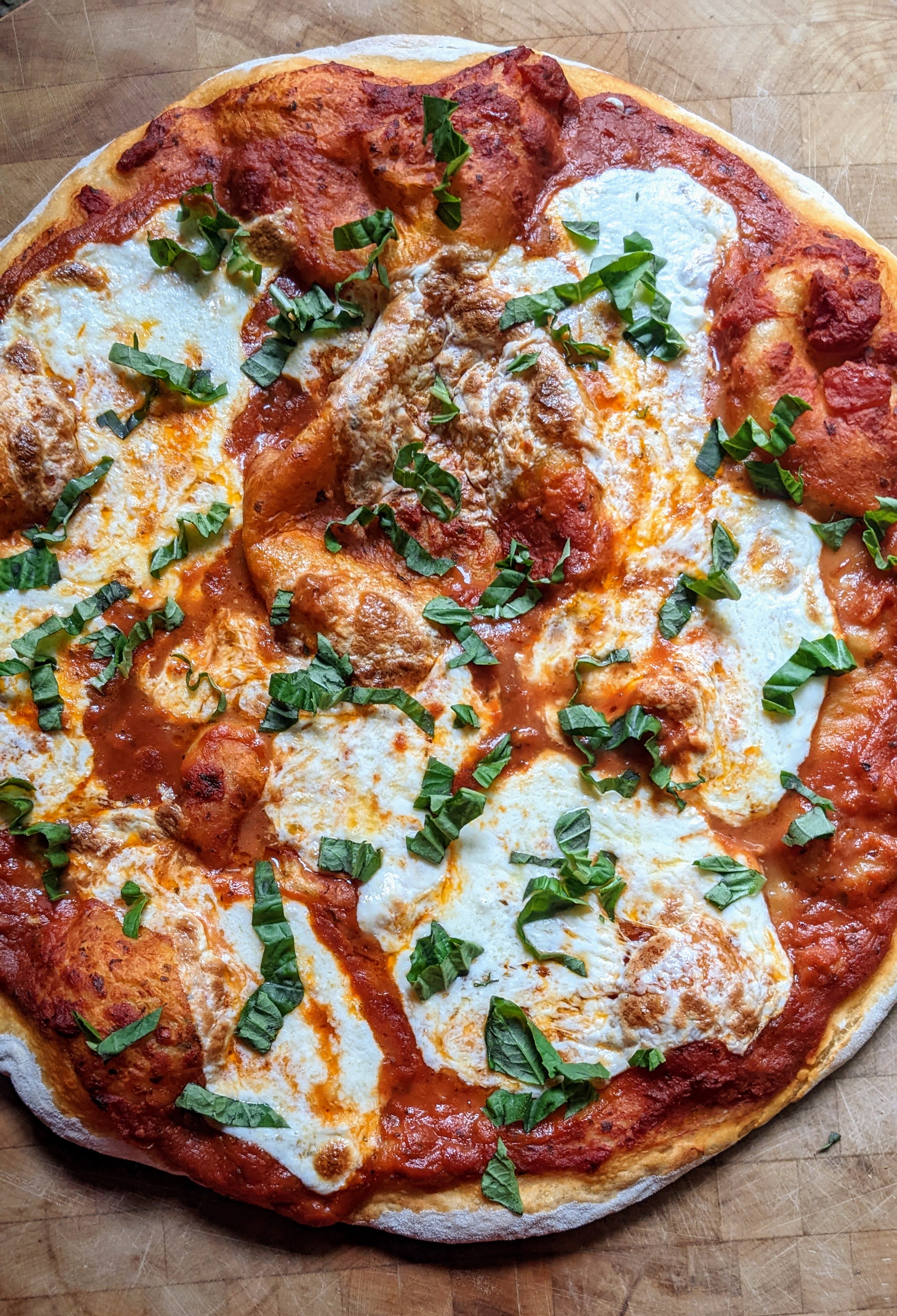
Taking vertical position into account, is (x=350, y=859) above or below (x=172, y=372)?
below

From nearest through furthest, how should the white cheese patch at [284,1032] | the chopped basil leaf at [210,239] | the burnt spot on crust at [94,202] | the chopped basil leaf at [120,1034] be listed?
the chopped basil leaf at [120,1034] < the white cheese patch at [284,1032] < the chopped basil leaf at [210,239] < the burnt spot on crust at [94,202]

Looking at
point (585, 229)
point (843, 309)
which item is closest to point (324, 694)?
point (585, 229)

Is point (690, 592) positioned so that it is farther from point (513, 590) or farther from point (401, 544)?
point (401, 544)

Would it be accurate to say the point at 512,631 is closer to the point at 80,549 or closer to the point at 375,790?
the point at 375,790

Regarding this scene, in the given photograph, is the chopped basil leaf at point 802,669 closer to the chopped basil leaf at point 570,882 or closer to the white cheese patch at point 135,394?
the chopped basil leaf at point 570,882

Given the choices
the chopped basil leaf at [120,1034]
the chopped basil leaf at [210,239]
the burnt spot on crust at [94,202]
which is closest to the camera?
the chopped basil leaf at [120,1034]

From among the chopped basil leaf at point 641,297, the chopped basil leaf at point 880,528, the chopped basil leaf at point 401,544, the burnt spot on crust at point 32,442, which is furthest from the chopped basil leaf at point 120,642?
the chopped basil leaf at point 880,528

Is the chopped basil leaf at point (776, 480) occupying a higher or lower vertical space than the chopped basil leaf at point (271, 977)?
higher

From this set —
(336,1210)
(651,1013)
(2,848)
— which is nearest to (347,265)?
(2,848)
